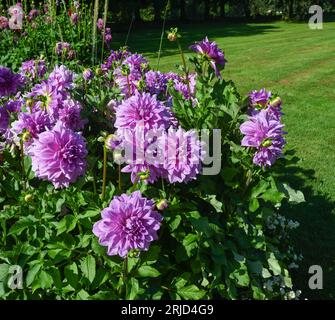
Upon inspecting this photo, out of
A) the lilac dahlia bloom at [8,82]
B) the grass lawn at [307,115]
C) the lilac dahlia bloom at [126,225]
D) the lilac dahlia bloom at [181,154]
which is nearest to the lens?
the lilac dahlia bloom at [126,225]

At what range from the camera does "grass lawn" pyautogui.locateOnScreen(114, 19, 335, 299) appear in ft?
14.2

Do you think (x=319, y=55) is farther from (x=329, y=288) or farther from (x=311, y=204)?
(x=329, y=288)

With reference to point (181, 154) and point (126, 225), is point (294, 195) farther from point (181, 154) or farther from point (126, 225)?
point (126, 225)

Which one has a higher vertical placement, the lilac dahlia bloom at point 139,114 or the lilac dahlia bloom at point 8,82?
the lilac dahlia bloom at point 8,82

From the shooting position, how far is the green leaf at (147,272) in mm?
2184

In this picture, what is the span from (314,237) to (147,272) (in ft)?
8.82

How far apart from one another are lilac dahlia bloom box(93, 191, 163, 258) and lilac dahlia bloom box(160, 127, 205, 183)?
0.27 meters

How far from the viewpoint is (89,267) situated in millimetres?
2193

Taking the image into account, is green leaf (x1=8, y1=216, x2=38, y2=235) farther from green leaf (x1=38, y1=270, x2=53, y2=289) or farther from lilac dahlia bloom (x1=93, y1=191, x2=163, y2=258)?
lilac dahlia bloom (x1=93, y1=191, x2=163, y2=258)

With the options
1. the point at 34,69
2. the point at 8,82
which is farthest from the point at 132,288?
the point at 34,69

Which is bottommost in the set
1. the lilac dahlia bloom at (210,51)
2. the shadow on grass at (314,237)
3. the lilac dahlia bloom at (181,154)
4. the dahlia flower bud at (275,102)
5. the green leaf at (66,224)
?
the shadow on grass at (314,237)

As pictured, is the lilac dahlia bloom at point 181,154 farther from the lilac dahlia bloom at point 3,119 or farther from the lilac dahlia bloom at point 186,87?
the lilac dahlia bloom at point 186,87

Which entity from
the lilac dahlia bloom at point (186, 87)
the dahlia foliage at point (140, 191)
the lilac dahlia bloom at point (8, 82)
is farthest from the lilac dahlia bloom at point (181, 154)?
the lilac dahlia bloom at point (8, 82)

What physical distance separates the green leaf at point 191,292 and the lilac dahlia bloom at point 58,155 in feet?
2.58
